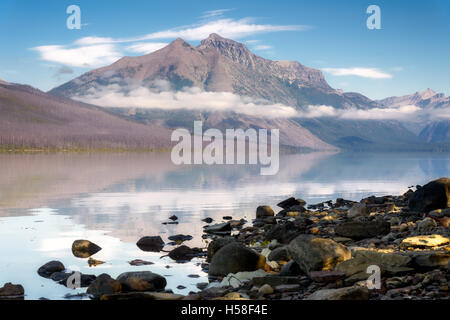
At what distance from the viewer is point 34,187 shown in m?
63.0

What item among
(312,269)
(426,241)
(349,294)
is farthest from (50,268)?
(426,241)

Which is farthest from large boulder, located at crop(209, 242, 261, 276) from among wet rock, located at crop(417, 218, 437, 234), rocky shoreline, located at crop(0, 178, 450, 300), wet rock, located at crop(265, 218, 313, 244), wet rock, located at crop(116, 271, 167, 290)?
wet rock, located at crop(417, 218, 437, 234)

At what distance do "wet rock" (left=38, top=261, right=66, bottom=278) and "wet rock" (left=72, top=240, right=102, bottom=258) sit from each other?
2723mm

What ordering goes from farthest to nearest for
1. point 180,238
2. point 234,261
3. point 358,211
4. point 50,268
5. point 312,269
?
point 358,211, point 180,238, point 50,268, point 234,261, point 312,269

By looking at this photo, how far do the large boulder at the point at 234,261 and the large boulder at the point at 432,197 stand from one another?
14303mm

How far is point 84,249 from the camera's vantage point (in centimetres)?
2367

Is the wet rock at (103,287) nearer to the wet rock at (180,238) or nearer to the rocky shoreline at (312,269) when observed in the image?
the rocky shoreline at (312,269)

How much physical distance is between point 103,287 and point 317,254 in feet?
22.6

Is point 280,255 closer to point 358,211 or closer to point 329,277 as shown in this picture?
point 329,277

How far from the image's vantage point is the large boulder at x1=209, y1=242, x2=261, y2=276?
1791cm
